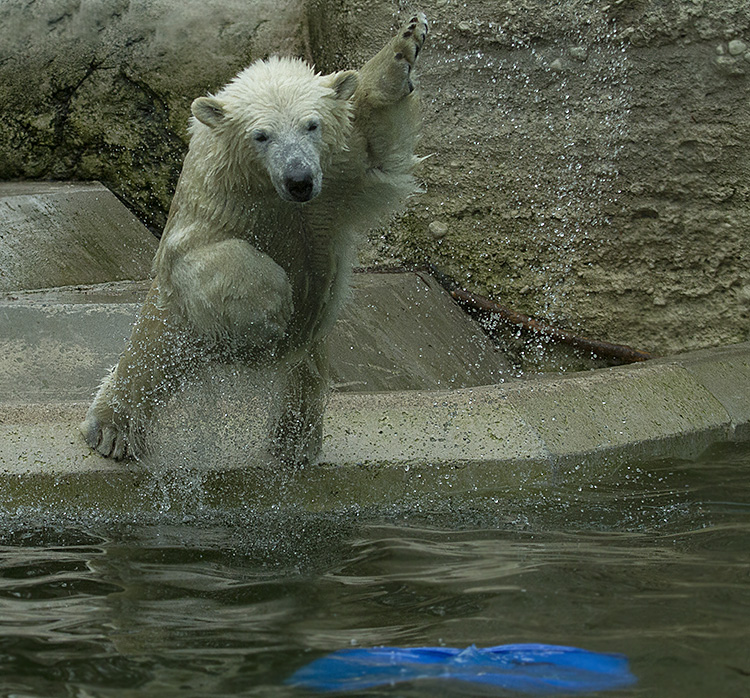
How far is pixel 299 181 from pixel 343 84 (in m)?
0.41

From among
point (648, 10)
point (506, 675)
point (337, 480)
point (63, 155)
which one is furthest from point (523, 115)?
point (506, 675)

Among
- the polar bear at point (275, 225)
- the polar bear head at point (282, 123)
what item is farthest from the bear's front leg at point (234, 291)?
the polar bear head at point (282, 123)

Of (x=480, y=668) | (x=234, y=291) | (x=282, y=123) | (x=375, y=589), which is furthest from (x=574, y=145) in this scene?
(x=480, y=668)

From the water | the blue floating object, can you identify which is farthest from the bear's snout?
the blue floating object

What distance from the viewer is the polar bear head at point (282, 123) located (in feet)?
8.89

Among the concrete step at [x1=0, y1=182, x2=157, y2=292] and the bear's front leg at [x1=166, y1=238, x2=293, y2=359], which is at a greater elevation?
the bear's front leg at [x1=166, y1=238, x2=293, y2=359]

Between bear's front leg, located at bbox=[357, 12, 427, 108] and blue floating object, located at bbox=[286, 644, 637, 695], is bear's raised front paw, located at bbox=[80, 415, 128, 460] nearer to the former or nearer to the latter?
bear's front leg, located at bbox=[357, 12, 427, 108]

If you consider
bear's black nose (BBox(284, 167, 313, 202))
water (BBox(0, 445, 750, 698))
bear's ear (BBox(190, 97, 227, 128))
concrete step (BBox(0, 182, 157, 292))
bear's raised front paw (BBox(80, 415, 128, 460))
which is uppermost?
bear's ear (BBox(190, 97, 227, 128))

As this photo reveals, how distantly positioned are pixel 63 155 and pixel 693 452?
447 centimetres

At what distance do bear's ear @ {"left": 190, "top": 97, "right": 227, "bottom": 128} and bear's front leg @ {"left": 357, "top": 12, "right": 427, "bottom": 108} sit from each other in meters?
0.43

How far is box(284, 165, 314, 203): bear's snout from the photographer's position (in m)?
2.66

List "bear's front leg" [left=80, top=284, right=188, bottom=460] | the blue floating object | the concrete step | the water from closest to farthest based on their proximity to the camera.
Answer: the blue floating object, the water, "bear's front leg" [left=80, top=284, right=188, bottom=460], the concrete step

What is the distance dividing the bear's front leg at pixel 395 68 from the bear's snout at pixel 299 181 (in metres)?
0.41

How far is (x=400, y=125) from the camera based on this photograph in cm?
300
